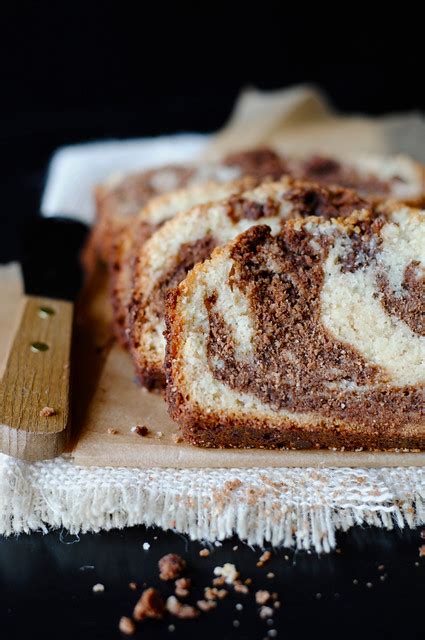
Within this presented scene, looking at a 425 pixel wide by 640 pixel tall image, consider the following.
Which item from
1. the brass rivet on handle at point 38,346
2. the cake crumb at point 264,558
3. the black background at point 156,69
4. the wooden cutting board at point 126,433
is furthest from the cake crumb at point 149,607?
the black background at point 156,69

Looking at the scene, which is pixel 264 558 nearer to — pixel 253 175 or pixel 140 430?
pixel 140 430

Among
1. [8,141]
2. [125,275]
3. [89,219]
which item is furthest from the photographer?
[8,141]

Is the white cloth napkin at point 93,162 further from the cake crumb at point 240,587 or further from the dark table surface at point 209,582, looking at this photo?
the cake crumb at point 240,587

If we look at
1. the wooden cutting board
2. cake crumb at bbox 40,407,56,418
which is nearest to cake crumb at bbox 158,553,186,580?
the wooden cutting board

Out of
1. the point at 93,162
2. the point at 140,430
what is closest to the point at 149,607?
the point at 140,430

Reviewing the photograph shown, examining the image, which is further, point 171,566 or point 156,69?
point 156,69

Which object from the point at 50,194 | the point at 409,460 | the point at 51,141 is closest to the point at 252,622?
the point at 409,460

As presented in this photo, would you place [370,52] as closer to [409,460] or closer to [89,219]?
[89,219]
